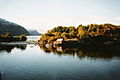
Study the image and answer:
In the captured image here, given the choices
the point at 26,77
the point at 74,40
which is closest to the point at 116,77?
the point at 26,77

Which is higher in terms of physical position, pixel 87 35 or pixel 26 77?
pixel 87 35

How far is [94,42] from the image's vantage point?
194250 mm

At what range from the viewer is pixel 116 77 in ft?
196

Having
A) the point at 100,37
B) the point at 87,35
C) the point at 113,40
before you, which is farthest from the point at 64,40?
the point at 113,40

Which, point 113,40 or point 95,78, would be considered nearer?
point 95,78

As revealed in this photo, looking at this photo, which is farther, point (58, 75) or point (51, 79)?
point (58, 75)

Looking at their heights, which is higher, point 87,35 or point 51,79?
point 87,35

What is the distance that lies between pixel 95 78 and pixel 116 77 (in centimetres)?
930

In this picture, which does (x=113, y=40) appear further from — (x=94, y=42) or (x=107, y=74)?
(x=107, y=74)

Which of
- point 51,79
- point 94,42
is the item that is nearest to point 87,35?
point 94,42

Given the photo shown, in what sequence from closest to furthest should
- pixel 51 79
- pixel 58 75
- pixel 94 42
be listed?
pixel 51 79 → pixel 58 75 → pixel 94 42

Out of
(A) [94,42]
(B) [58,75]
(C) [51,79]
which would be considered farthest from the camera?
(A) [94,42]

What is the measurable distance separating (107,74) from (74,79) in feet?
55.8

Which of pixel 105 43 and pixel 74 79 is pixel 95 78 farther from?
pixel 105 43
